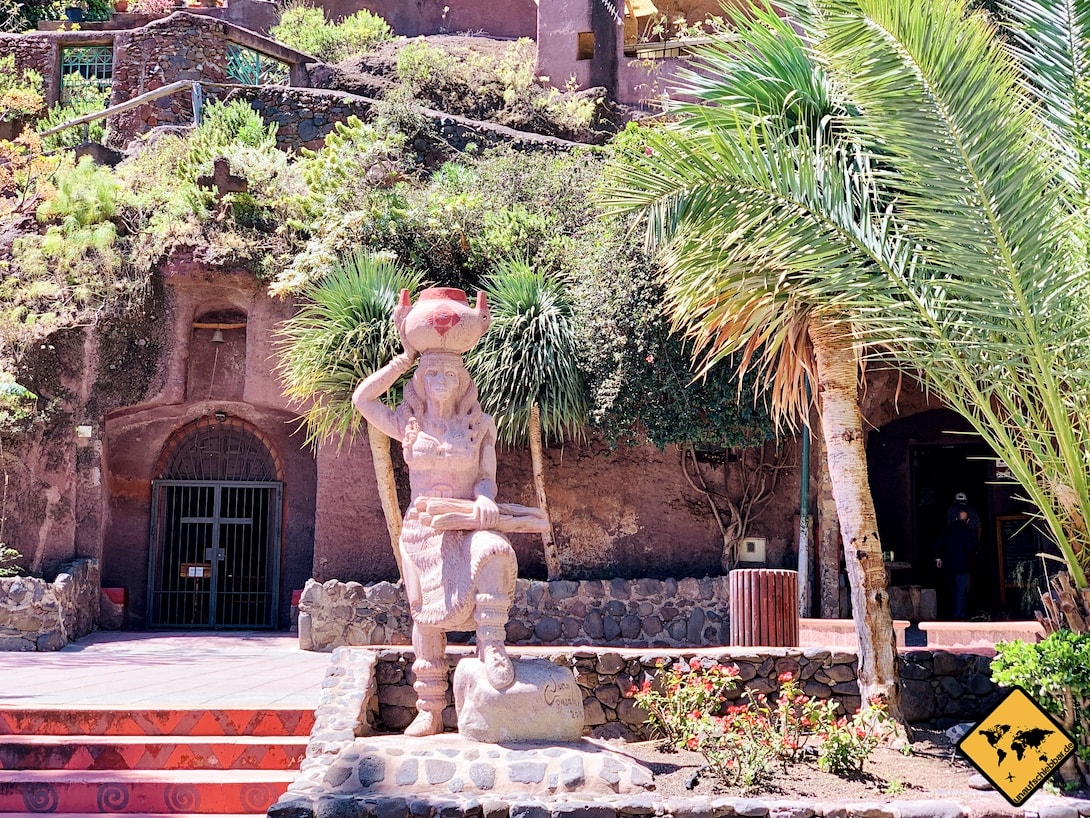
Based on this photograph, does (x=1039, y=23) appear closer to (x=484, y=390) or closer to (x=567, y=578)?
(x=484, y=390)

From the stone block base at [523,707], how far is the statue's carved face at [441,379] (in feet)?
5.61

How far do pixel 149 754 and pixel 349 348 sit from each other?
607 centimetres

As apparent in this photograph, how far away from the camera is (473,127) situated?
18750 mm

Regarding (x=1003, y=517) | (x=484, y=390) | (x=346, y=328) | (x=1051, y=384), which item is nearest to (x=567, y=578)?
(x=484, y=390)

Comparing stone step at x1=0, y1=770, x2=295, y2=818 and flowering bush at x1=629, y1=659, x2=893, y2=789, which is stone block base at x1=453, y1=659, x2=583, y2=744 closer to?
flowering bush at x1=629, y1=659, x2=893, y2=789

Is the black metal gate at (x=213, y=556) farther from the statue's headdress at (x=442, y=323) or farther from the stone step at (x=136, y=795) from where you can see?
the statue's headdress at (x=442, y=323)

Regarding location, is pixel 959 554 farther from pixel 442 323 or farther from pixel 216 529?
pixel 216 529

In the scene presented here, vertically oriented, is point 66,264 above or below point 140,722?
above

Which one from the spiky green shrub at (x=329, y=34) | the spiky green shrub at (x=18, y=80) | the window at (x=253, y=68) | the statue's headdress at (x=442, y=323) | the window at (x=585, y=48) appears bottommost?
the statue's headdress at (x=442, y=323)

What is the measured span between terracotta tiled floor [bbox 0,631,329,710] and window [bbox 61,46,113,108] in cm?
1166

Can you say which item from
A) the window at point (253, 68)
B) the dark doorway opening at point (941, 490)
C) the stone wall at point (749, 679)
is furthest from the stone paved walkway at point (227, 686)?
the window at point (253, 68)

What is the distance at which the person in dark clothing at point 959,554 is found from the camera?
14.2 metres

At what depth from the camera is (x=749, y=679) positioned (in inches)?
346

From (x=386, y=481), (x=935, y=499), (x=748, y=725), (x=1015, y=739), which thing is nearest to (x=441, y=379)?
(x=748, y=725)
